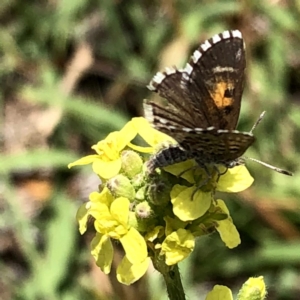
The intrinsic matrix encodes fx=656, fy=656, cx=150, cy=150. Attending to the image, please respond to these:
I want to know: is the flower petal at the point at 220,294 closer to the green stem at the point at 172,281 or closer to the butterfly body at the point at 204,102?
the green stem at the point at 172,281

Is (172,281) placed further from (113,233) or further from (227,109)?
(227,109)

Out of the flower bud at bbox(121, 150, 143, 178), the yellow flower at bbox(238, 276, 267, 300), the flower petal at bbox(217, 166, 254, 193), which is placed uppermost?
the flower bud at bbox(121, 150, 143, 178)

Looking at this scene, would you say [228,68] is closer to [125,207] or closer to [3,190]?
[125,207]

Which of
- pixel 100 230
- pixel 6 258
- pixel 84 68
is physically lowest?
pixel 6 258

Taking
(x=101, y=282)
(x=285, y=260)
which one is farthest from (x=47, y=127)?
(x=285, y=260)

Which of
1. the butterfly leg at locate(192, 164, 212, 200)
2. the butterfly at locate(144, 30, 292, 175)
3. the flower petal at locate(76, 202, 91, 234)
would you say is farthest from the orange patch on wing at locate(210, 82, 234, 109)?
the flower petal at locate(76, 202, 91, 234)

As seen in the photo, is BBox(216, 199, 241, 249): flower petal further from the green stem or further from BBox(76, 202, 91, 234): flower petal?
BBox(76, 202, 91, 234): flower petal

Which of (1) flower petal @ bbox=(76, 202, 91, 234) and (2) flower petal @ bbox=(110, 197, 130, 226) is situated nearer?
(2) flower petal @ bbox=(110, 197, 130, 226)
